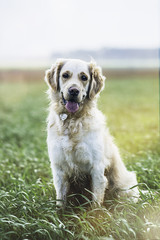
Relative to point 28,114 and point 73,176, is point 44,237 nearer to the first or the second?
point 73,176

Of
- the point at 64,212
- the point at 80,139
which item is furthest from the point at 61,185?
the point at 80,139

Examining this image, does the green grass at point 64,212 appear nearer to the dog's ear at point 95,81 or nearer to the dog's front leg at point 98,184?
the dog's front leg at point 98,184

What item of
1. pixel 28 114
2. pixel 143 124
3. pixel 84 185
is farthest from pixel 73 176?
pixel 28 114

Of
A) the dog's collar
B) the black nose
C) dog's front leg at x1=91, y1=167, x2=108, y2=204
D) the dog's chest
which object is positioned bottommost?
dog's front leg at x1=91, y1=167, x2=108, y2=204

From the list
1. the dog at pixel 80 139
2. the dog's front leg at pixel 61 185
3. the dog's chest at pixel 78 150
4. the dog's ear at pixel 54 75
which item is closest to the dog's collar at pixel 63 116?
the dog at pixel 80 139

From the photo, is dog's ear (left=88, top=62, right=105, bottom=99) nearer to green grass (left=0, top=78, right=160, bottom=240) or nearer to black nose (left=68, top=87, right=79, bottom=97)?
black nose (left=68, top=87, right=79, bottom=97)

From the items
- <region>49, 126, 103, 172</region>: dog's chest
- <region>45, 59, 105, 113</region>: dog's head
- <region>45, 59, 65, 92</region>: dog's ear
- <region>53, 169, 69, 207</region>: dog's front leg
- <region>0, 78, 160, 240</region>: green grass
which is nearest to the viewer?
<region>0, 78, 160, 240</region>: green grass

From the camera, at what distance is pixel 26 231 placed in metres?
2.89

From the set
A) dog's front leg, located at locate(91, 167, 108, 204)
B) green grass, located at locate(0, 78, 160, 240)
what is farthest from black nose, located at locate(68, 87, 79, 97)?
green grass, located at locate(0, 78, 160, 240)

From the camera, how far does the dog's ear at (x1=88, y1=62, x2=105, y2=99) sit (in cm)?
356

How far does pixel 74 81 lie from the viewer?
344 cm

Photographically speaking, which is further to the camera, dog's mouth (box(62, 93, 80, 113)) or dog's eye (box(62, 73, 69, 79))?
dog's eye (box(62, 73, 69, 79))

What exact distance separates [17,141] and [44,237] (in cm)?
457

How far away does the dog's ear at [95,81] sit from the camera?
11.7 feet
